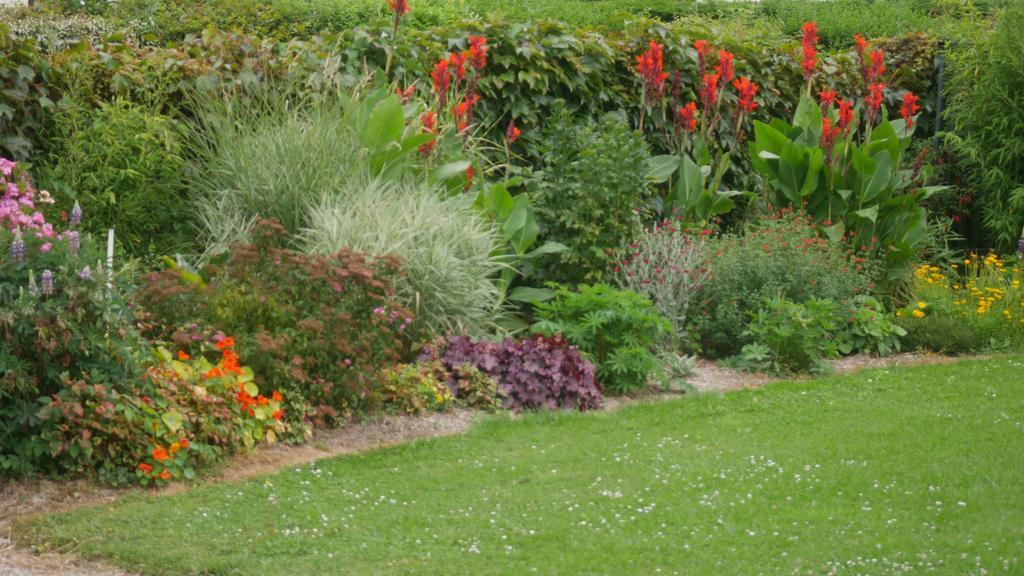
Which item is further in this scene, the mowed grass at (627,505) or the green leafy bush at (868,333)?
the green leafy bush at (868,333)

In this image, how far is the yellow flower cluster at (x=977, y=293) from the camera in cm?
868

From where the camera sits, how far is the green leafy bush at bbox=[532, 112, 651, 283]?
7.96 meters

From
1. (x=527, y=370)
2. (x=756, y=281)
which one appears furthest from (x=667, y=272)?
(x=527, y=370)

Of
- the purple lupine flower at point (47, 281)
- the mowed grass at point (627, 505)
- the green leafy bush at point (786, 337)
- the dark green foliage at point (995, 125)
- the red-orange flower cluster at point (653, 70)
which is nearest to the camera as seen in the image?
the mowed grass at point (627, 505)

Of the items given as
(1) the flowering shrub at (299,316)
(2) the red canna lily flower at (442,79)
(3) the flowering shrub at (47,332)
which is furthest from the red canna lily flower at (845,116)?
(3) the flowering shrub at (47,332)

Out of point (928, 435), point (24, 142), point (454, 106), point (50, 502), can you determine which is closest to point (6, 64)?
point (24, 142)

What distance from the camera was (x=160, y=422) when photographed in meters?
5.14

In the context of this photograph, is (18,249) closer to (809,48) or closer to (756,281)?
(756,281)

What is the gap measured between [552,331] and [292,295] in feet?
5.71

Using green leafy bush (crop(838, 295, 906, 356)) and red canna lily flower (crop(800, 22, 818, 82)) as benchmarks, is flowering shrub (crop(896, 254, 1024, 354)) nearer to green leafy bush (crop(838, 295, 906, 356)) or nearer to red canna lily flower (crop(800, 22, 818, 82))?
green leafy bush (crop(838, 295, 906, 356))

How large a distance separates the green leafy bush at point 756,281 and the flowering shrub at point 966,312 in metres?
0.59

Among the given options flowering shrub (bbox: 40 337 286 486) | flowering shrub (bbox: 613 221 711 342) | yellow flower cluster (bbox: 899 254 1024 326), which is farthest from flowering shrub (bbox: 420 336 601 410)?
yellow flower cluster (bbox: 899 254 1024 326)

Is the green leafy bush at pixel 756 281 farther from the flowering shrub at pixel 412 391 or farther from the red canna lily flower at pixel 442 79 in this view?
the flowering shrub at pixel 412 391

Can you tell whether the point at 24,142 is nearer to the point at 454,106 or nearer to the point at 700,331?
the point at 454,106
